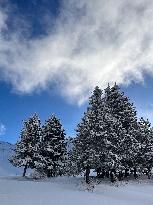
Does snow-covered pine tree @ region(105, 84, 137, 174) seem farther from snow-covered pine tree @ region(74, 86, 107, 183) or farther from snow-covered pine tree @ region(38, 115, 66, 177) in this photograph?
snow-covered pine tree @ region(38, 115, 66, 177)

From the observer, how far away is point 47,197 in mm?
25703

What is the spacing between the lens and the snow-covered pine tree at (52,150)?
181 feet

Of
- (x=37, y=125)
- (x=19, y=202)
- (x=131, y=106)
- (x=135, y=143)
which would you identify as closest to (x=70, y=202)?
(x=19, y=202)

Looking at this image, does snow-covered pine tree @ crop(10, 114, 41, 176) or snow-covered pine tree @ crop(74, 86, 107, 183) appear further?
snow-covered pine tree @ crop(10, 114, 41, 176)

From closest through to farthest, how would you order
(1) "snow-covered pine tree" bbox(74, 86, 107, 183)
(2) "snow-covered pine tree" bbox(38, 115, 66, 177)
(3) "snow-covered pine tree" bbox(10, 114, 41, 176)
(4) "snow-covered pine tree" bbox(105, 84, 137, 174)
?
1. (1) "snow-covered pine tree" bbox(74, 86, 107, 183)
2. (4) "snow-covered pine tree" bbox(105, 84, 137, 174)
3. (2) "snow-covered pine tree" bbox(38, 115, 66, 177)
4. (3) "snow-covered pine tree" bbox(10, 114, 41, 176)

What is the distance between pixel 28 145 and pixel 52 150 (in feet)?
20.2

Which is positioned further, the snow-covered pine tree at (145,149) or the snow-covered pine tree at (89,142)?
the snow-covered pine tree at (145,149)

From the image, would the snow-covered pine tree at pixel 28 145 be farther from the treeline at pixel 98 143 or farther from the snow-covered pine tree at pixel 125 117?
the snow-covered pine tree at pixel 125 117

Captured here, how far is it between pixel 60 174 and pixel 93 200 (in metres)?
29.2

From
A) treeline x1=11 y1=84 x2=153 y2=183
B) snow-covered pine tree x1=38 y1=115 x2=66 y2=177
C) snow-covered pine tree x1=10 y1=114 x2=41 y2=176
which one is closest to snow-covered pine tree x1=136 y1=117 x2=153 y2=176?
treeline x1=11 y1=84 x2=153 y2=183

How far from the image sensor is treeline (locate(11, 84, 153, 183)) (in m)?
44.1

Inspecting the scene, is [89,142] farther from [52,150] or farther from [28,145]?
[28,145]

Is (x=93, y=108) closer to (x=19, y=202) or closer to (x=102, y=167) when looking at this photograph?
(x=102, y=167)

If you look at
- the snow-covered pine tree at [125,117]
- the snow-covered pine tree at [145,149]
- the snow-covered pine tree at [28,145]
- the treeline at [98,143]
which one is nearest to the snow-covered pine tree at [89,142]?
the treeline at [98,143]
